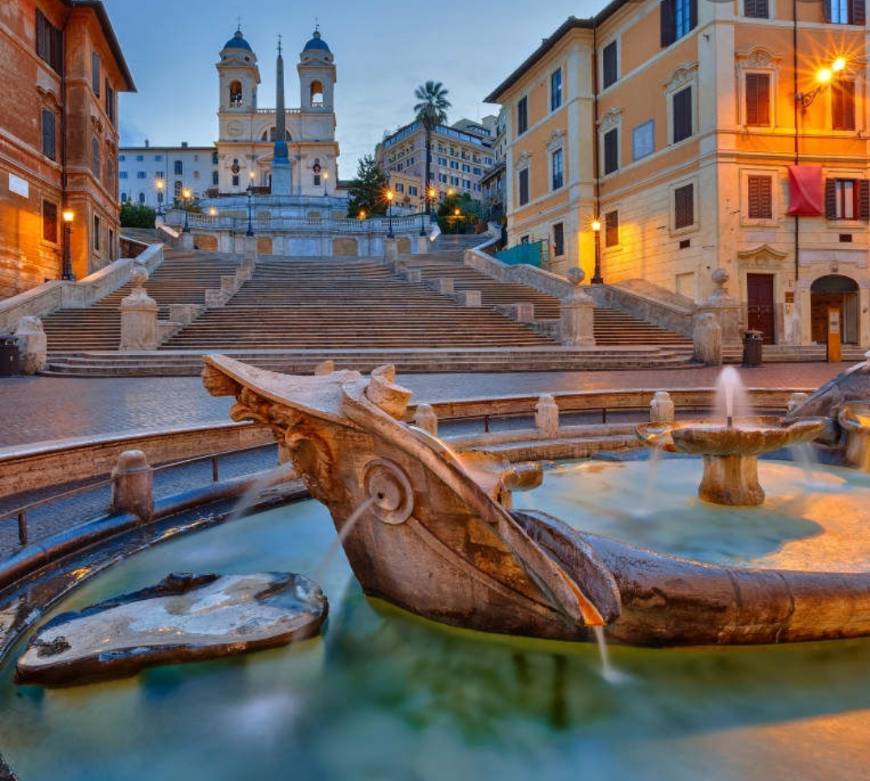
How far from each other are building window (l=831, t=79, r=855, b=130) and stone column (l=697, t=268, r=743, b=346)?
33.0 feet

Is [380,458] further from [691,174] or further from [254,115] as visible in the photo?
[254,115]

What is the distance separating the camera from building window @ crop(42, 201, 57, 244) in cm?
2909

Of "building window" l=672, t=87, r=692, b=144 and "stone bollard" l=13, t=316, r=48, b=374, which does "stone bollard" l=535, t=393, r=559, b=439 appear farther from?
"building window" l=672, t=87, r=692, b=144

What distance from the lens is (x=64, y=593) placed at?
4.10 m

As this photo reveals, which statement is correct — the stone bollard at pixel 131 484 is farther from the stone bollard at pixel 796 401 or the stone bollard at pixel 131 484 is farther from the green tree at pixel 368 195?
the green tree at pixel 368 195

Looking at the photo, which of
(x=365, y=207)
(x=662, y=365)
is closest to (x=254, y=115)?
(x=365, y=207)

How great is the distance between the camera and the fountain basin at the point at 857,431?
7555mm

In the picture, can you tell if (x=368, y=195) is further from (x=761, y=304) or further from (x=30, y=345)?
(x=30, y=345)

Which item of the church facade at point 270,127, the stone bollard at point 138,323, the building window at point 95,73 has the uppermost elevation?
the church facade at point 270,127

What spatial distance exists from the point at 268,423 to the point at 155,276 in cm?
2764

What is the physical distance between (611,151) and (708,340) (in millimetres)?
15716

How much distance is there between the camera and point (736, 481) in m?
6.23

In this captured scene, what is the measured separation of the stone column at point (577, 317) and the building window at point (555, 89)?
55.9 feet

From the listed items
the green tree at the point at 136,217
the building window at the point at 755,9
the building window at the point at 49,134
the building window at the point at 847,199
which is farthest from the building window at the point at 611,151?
the green tree at the point at 136,217
